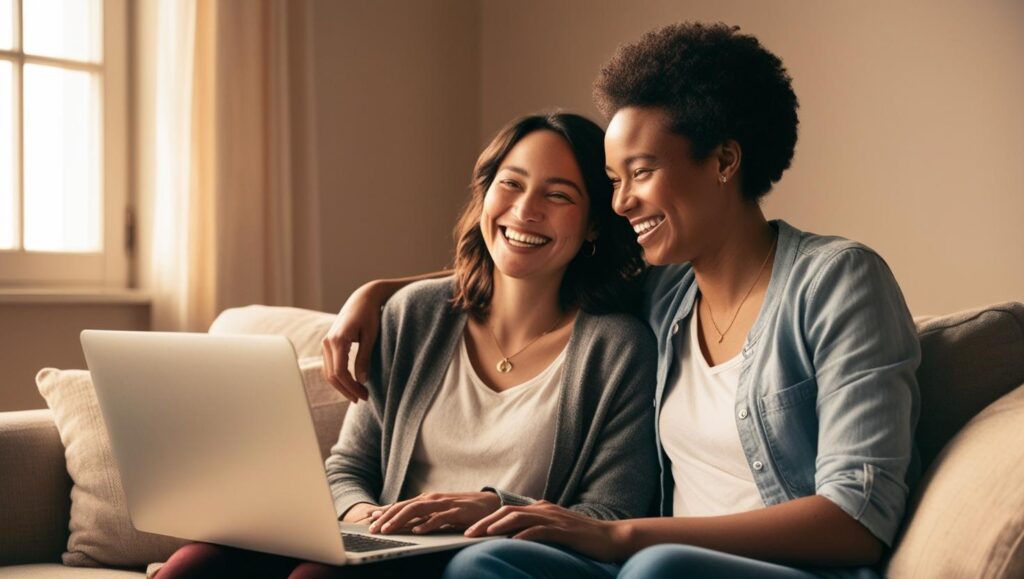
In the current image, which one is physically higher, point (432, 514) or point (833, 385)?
point (833, 385)

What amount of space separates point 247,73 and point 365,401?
171 centimetres

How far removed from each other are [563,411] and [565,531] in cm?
39

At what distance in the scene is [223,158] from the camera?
3225 millimetres

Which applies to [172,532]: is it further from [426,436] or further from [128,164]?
[128,164]

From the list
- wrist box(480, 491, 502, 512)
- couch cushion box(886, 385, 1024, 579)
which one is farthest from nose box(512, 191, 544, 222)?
couch cushion box(886, 385, 1024, 579)

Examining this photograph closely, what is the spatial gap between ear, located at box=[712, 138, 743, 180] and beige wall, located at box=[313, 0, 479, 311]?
2238 millimetres

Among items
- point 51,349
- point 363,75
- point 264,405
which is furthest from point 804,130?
point 264,405

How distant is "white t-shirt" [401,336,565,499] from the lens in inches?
67.5

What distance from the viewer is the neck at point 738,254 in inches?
61.7

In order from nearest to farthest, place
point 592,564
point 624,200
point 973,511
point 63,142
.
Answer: point 973,511
point 592,564
point 624,200
point 63,142

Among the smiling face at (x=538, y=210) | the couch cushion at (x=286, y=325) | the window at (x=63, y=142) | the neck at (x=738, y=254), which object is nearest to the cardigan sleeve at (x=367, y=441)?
the smiling face at (x=538, y=210)

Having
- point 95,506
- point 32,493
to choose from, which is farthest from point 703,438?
point 32,493

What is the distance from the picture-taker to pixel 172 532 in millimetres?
1503

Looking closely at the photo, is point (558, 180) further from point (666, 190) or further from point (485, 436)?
point (485, 436)
